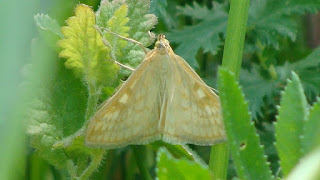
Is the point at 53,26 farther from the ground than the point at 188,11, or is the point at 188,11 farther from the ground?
the point at 188,11

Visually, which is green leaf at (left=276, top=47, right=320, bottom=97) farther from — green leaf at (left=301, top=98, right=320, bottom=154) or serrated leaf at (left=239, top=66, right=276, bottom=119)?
green leaf at (left=301, top=98, right=320, bottom=154)

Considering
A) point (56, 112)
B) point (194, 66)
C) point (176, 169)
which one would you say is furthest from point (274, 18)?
point (176, 169)

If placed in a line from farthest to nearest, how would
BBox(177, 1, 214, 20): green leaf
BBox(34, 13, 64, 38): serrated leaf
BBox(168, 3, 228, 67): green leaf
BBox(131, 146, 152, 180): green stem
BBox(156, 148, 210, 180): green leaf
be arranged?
BBox(177, 1, 214, 20): green leaf
BBox(168, 3, 228, 67): green leaf
BBox(131, 146, 152, 180): green stem
BBox(34, 13, 64, 38): serrated leaf
BBox(156, 148, 210, 180): green leaf

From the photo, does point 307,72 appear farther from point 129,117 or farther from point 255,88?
point 129,117

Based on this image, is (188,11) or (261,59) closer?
(188,11)

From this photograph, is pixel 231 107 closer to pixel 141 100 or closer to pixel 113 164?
pixel 141 100

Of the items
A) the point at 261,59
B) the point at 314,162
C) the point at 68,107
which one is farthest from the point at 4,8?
the point at 261,59

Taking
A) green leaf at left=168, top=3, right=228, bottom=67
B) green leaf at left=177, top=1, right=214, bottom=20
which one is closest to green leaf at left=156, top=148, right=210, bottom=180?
green leaf at left=168, top=3, right=228, bottom=67
